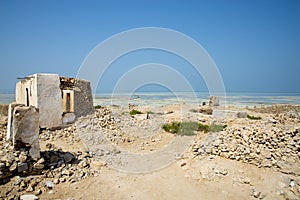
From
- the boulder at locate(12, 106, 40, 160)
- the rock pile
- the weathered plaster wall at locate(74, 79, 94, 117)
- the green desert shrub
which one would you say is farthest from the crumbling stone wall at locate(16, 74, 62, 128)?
the rock pile

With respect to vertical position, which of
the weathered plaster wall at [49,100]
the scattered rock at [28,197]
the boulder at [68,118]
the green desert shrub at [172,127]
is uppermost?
the weathered plaster wall at [49,100]

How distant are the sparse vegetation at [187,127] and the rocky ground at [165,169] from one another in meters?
1.30

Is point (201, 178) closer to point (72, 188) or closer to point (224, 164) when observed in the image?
point (224, 164)

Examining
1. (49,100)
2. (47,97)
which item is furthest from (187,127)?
(47,97)

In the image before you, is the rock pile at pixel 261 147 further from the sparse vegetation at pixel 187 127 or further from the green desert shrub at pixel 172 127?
the green desert shrub at pixel 172 127

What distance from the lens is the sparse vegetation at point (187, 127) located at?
1049 cm

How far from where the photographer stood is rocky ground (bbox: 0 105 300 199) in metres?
5.34

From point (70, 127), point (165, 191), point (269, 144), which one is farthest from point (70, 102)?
point (269, 144)

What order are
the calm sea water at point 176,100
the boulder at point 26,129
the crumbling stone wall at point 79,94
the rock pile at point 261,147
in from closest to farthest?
1. the boulder at point 26,129
2. the rock pile at point 261,147
3. the crumbling stone wall at point 79,94
4. the calm sea water at point 176,100

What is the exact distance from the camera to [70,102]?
418 inches

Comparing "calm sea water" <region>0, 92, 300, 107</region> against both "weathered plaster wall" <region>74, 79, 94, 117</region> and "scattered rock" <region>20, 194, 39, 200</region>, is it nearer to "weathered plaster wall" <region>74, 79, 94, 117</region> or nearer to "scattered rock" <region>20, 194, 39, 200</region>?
"weathered plaster wall" <region>74, 79, 94, 117</region>

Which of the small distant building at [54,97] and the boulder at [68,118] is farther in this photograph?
the boulder at [68,118]

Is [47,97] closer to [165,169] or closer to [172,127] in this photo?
[172,127]

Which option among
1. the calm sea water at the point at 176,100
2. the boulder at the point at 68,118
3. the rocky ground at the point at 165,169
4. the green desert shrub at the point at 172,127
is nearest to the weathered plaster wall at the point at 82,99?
the boulder at the point at 68,118
